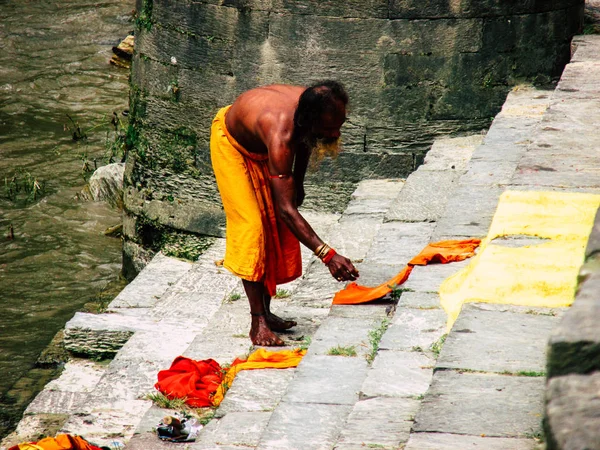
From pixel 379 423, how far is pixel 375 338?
3.50ft

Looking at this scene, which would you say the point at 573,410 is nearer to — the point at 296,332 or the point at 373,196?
the point at 296,332

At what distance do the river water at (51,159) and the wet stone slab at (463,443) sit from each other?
3900mm

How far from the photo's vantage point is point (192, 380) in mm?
4988

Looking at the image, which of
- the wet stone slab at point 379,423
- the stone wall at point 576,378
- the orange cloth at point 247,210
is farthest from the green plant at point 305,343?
the stone wall at point 576,378

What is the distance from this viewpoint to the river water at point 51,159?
825cm

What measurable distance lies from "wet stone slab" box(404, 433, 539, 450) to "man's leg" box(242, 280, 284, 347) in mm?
2109

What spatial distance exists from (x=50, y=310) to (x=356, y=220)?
2.84m

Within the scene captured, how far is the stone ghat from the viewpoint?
3.09 m

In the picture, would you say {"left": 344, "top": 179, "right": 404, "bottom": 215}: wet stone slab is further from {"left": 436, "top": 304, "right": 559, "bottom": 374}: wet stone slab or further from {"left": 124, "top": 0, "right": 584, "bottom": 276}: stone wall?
{"left": 436, "top": 304, "right": 559, "bottom": 374}: wet stone slab

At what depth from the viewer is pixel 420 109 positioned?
7.70m

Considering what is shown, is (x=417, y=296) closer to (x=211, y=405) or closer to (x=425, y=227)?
(x=211, y=405)

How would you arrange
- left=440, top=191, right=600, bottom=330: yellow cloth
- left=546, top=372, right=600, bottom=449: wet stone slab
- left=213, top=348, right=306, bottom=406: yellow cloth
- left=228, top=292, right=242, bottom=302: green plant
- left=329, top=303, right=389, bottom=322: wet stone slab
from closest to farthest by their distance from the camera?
1. left=546, top=372, right=600, bottom=449: wet stone slab
2. left=440, top=191, right=600, bottom=330: yellow cloth
3. left=213, top=348, right=306, bottom=406: yellow cloth
4. left=329, top=303, right=389, bottom=322: wet stone slab
5. left=228, top=292, right=242, bottom=302: green plant

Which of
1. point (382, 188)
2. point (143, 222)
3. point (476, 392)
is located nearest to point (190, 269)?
point (143, 222)

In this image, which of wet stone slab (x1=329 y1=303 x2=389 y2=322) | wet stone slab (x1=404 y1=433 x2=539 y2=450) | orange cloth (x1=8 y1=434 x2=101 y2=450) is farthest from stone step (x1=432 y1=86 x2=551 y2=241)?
wet stone slab (x1=404 y1=433 x2=539 y2=450)
